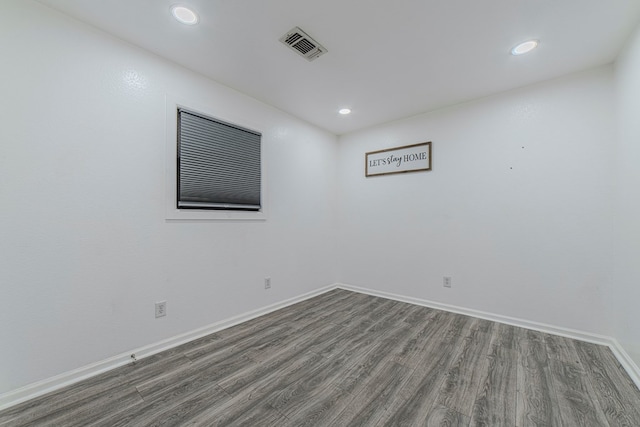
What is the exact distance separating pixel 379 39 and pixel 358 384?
2604 millimetres

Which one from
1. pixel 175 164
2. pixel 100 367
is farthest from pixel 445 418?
pixel 175 164

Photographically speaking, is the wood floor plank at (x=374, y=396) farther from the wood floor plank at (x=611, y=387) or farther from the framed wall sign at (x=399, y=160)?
the framed wall sign at (x=399, y=160)

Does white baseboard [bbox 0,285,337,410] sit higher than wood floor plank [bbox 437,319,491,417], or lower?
higher

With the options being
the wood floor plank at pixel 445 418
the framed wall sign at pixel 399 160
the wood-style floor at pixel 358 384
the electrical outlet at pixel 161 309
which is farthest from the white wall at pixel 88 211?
the framed wall sign at pixel 399 160

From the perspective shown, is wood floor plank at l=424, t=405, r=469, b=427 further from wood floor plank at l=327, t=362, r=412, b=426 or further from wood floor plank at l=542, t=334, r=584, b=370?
wood floor plank at l=542, t=334, r=584, b=370

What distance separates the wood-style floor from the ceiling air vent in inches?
101

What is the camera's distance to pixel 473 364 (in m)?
1.98

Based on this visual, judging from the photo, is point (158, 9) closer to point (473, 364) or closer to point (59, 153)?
point (59, 153)

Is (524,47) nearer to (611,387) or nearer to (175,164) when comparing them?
(611,387)

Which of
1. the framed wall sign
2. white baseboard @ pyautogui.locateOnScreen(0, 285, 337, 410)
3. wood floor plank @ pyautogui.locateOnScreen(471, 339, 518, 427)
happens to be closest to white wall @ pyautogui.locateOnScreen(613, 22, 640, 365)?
wood floor plank @ pyautogui.locateOnScreen(471, 339, 518, 427)

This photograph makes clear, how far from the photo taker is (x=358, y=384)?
68.9 inches

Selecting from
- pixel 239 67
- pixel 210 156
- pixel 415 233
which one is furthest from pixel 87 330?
pixel 415 233

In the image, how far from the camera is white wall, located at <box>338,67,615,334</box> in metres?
2.38

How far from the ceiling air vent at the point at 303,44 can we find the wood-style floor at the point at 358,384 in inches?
101
